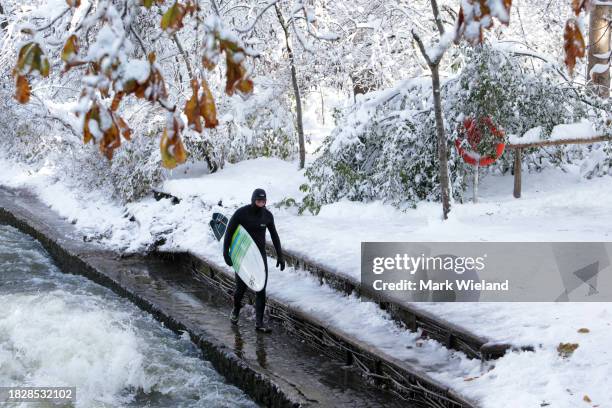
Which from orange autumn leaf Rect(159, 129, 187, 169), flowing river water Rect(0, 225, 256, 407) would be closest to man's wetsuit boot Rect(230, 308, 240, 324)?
flowing river water Rect(0, 225, 256, 407)

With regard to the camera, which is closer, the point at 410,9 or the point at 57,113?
the point at 410,9

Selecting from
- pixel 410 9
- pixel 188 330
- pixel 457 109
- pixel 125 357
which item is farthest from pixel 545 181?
pixel 125 357

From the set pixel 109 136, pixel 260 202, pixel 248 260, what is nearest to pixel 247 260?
pixel 248 260

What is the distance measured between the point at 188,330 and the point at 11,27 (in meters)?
12.1

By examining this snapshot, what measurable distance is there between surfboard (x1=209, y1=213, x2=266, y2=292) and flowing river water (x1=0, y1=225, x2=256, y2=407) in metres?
1.02

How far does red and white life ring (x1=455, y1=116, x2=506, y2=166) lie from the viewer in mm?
12211

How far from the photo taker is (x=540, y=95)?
12945 mm

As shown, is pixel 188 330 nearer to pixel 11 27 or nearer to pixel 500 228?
pixel 500 228

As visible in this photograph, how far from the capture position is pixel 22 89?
89.0 inches

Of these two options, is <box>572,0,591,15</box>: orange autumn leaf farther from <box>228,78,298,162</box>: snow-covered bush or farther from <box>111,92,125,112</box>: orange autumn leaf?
<box>228,78,298,162</box>: snow-covered bush

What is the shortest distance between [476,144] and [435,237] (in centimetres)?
263

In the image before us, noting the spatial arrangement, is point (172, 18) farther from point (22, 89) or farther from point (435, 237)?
point (435, 237)

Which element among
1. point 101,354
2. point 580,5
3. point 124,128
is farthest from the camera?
point 101,354

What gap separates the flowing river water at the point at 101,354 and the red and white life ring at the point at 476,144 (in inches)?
230
